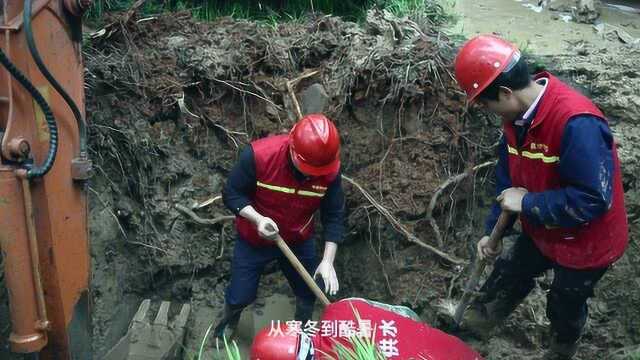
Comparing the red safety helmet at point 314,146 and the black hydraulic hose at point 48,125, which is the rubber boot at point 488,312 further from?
the black hydraulic hose at point 48,125

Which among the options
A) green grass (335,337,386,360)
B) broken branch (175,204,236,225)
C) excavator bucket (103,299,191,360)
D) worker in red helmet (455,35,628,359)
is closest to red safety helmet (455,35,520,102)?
worker in red helmet (455,35,628,359)

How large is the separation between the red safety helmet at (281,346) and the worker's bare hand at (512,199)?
1.09 metres

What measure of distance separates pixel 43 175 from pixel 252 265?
1509 mm

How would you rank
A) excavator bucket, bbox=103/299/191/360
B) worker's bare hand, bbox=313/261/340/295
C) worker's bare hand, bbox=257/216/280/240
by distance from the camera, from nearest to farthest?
worker's bare hand, bbox=257/216/280/240
worker's bare hand, bbox=313/261/340/295
excavator bucket, bbox=103/299/191/360

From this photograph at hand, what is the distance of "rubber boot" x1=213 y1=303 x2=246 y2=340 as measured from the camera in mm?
3811

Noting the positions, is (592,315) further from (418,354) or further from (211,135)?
(211,135)

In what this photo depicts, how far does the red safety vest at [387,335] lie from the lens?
258cm

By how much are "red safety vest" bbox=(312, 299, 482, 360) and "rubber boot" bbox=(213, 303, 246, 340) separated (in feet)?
3.45

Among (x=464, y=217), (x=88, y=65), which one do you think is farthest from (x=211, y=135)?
(x=464, y=217)

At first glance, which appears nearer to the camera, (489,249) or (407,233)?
(489,249)

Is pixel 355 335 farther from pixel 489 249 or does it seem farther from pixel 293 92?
pixel 293 92

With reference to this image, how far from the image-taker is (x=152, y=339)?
4141 millimetres

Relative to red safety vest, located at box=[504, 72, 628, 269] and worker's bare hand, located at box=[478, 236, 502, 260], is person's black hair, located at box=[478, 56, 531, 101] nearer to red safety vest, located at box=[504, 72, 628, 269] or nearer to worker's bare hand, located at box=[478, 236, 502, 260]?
red safety vest, located at box=[504, 72, 628, 269]

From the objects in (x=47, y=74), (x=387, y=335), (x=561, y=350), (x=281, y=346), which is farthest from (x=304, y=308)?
(x=47, y=74)
